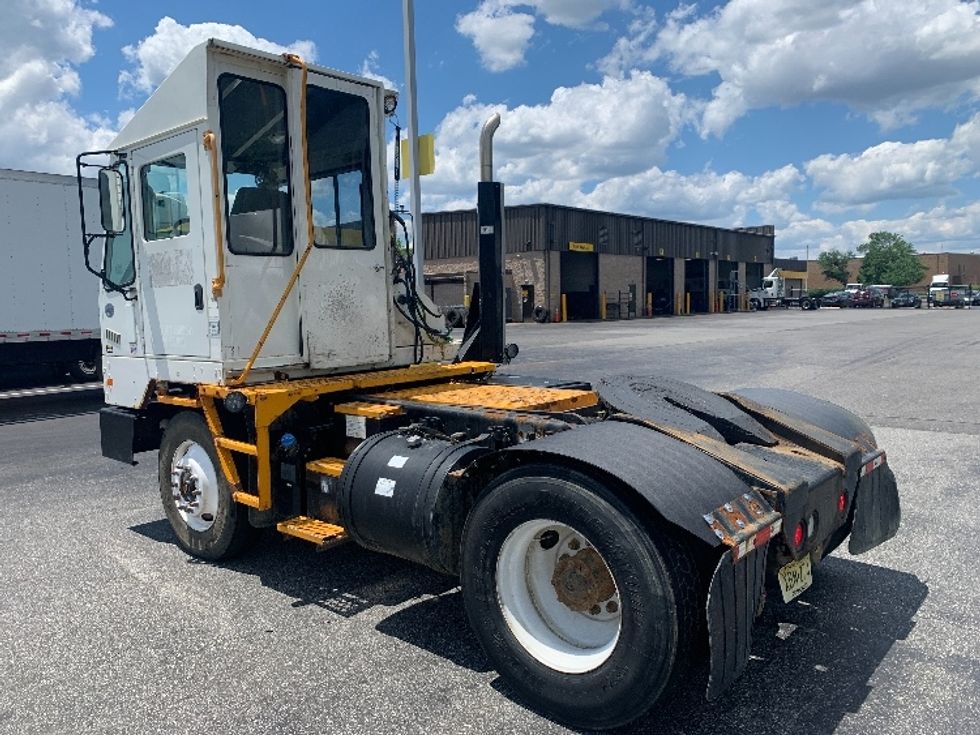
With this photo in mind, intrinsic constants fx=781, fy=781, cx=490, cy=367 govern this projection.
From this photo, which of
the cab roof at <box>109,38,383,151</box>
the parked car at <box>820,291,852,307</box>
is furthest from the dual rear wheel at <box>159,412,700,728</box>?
the parked car at <box>820,291,852,307</box>

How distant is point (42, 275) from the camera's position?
12742 millimetres

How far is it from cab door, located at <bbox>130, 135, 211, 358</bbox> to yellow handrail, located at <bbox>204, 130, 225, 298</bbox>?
0.57 feet

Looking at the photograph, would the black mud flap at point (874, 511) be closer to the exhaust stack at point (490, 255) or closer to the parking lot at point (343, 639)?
the parking lot at point (343, 639)

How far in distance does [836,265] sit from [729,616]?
113 metres

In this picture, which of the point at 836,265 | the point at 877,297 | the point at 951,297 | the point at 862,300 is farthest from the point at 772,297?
Result: the point at 836,265

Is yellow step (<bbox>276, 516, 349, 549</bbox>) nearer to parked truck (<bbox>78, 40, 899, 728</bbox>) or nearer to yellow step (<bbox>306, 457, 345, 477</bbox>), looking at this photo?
parked truck (<bbox>78, 40, 899, 728</bbox>)

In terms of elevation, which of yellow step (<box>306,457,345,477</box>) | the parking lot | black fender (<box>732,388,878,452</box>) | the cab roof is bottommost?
the parking lot

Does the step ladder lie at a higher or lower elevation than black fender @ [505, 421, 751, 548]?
lower

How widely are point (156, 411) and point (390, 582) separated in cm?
239

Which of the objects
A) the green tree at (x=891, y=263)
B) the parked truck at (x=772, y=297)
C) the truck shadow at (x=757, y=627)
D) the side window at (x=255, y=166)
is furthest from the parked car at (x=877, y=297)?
the side window at (x=255, y=166)

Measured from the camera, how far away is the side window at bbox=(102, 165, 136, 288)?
5.59 meters

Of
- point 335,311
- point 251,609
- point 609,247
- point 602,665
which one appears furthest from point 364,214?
point 609,247

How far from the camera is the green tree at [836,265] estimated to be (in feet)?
343

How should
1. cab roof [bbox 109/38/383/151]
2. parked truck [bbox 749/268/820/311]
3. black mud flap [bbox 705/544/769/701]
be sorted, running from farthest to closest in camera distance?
parked truck [bbox 749/268/820/311] < cab roof [bbox 109/38/383/151] < black mud flap [bbox 705/544/769/701]
